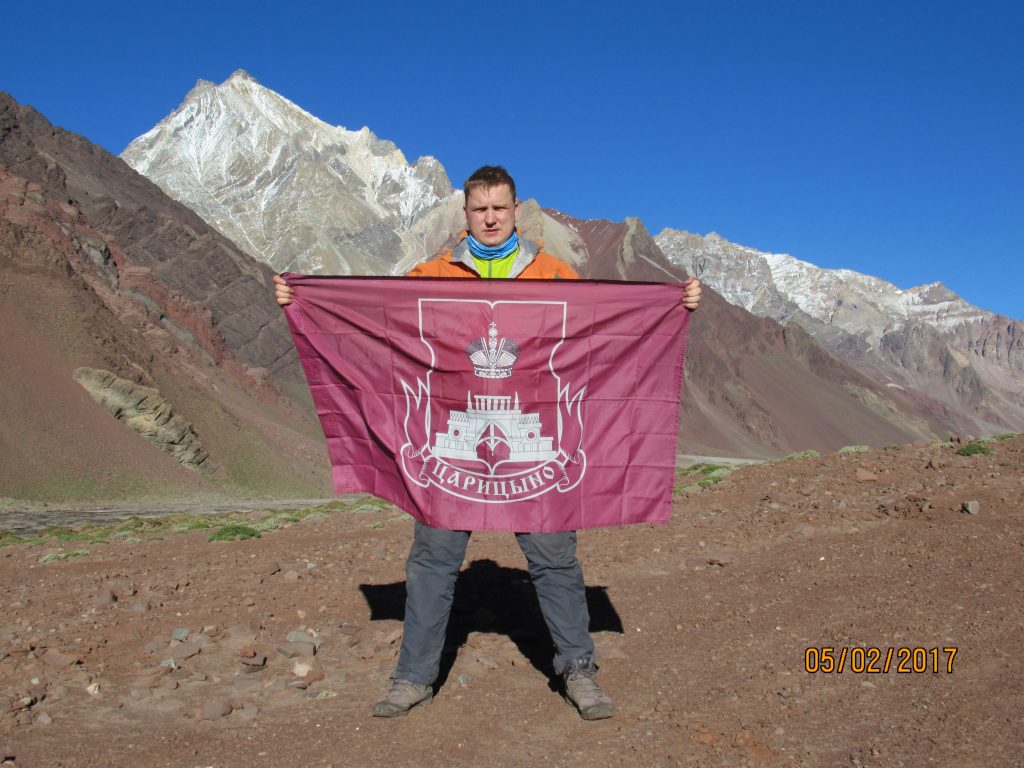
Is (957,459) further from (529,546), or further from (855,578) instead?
(529,546)

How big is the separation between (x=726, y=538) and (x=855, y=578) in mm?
2140

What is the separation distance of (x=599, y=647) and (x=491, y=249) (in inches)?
116

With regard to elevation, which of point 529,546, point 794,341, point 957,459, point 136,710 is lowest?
point 136,710

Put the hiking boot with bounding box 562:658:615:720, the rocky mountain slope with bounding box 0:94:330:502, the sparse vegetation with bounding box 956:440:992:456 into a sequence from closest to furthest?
the hiking boot with bounding box 562:658:615:720 < the sparse vegetation with bounding box 956:440:992:456 < the rocky mountain slope with bounding box 0:94:330:502

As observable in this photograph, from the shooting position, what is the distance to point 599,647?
644 centimetres

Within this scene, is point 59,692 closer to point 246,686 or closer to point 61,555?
point 246,686

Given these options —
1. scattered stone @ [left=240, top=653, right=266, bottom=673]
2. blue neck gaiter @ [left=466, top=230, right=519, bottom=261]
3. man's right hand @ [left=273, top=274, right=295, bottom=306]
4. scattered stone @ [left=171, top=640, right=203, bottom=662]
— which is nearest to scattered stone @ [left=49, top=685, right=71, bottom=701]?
scattered stone @ [left=171, top=640, right=203, bottom=662]

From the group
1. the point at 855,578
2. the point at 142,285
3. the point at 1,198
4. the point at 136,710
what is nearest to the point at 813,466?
the point at 855,578

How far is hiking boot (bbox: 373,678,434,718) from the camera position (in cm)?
530

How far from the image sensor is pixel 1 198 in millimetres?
51000

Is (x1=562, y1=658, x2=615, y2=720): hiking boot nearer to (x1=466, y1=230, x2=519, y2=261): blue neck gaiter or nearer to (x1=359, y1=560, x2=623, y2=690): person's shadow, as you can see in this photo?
(x1=359, y1=560, x2=623, y2=690): person's shadow

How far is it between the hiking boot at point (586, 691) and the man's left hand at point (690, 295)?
7.80ft

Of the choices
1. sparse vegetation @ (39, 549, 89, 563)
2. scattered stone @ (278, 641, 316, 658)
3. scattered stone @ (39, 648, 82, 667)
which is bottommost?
scattered stone @ (39, 648, 82, 667)
